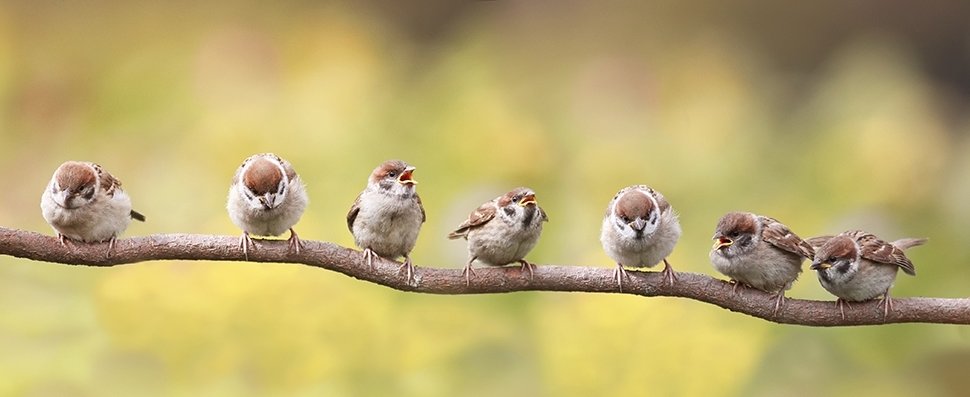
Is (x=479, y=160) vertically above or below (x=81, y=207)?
above

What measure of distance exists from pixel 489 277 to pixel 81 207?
5.72 ft

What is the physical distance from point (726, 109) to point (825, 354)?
162 cm

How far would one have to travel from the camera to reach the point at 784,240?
176 inches

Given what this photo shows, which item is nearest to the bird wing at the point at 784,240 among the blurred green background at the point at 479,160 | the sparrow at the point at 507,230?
the sparrow at the point at 507,230

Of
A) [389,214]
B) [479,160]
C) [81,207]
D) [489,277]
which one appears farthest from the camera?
[479,160]

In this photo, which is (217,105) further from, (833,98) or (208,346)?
(833,98)

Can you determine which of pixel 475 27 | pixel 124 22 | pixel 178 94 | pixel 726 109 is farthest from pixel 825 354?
pixel 124 22

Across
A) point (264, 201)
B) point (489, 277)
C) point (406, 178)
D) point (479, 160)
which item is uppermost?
point (479, 160)

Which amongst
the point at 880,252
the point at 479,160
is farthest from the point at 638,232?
the point at 479,160

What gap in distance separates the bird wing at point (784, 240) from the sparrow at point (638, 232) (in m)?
0.39

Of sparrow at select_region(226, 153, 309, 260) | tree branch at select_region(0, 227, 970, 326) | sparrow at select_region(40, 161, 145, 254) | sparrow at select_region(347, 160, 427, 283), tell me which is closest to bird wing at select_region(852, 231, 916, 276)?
tree branch at select_region(0, 227, 970, 326)

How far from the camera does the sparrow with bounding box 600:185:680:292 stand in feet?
14.3

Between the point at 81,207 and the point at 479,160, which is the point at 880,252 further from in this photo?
the point at 81,207

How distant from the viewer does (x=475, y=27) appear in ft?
20.9
